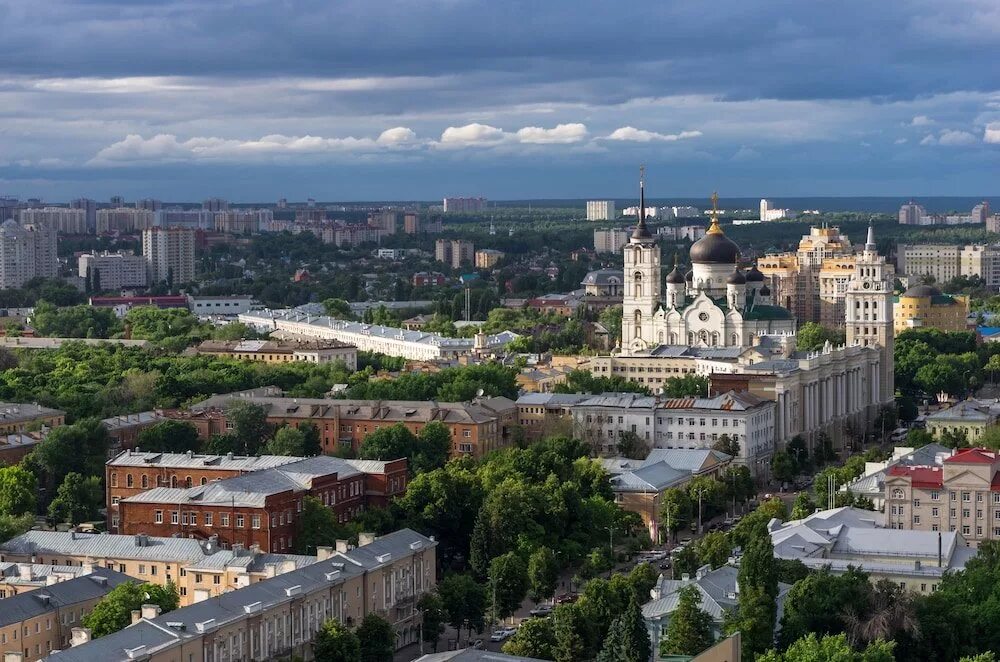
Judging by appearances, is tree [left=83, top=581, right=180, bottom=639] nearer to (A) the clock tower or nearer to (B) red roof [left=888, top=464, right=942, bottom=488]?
(B) red roof [left=888, top=464, right=942, bottom=488]

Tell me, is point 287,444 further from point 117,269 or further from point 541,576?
point 117,269

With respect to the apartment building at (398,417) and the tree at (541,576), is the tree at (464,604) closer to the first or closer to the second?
the tree at (541,576)

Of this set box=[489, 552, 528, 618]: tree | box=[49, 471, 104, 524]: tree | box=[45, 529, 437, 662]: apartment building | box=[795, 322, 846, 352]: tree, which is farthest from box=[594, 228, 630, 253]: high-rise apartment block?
box=[45, 529, 437, 662]: apartment building

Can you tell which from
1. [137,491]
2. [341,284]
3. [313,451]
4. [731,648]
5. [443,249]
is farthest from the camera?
[443,249]

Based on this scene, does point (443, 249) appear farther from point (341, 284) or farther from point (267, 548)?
point (267, 548)

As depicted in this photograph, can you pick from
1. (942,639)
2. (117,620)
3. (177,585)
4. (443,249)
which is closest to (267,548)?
(177,585)

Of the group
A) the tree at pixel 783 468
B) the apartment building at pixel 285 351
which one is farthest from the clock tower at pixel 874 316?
the apartment building at pixel 285 351

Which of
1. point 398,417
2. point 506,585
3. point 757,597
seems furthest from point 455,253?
point 757,597
